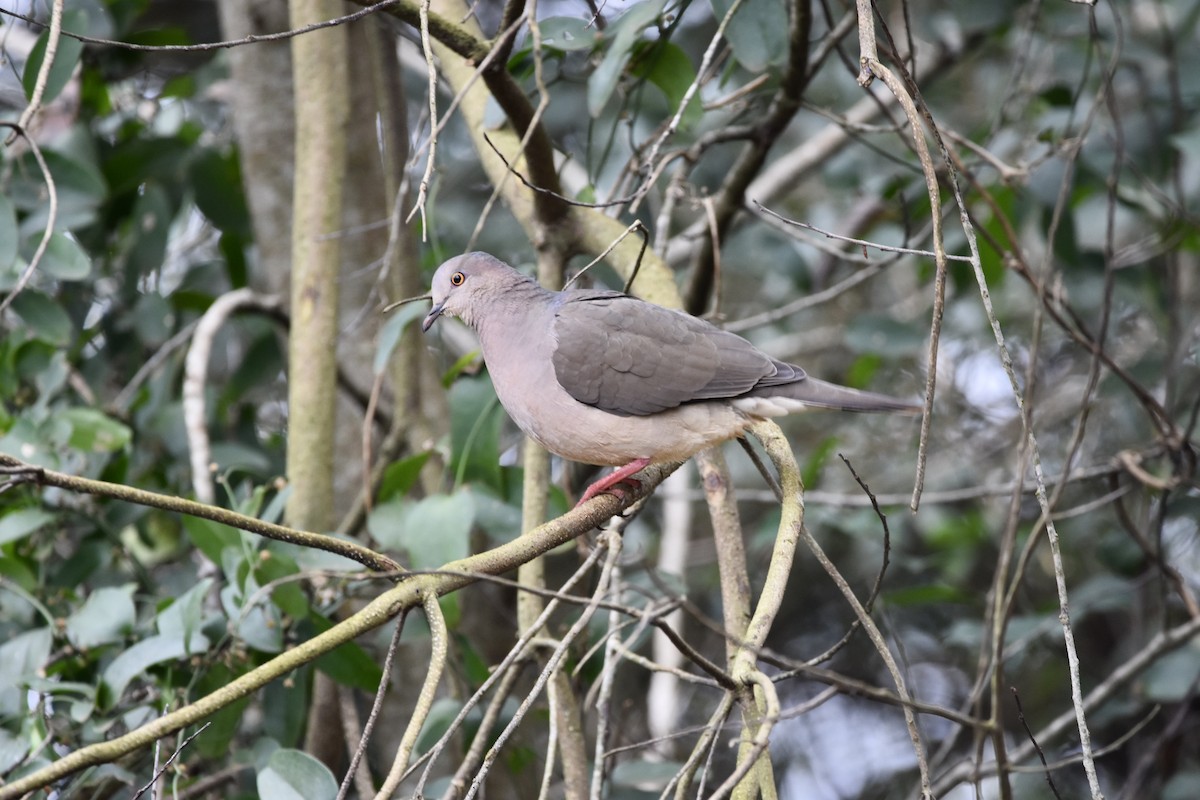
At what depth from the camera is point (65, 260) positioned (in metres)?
3.51

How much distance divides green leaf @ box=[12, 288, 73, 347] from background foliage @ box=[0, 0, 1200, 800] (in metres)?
0.01

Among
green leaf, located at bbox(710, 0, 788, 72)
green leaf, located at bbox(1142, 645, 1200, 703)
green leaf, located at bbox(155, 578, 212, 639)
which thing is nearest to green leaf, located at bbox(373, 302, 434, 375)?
green leaf, located at bbox(155, 578, 212, 639)

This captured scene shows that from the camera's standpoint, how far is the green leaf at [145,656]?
110 inches

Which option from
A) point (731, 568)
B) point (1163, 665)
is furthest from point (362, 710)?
point (1163, 665)

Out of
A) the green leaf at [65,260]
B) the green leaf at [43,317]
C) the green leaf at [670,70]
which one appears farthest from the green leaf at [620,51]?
the green leaf at [43,317]

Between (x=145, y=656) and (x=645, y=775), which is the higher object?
(x=145, y=656)

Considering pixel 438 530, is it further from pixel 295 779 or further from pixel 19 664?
pixel 19 664

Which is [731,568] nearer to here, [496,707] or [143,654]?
[496,707]

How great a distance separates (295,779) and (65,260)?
198cm

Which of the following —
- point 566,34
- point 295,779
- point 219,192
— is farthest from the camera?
point 219,192

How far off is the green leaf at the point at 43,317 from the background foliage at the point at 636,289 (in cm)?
1

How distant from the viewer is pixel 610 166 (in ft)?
15.5

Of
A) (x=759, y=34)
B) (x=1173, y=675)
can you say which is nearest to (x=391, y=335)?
(x=759, y=34)

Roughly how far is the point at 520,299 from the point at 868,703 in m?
3.77
